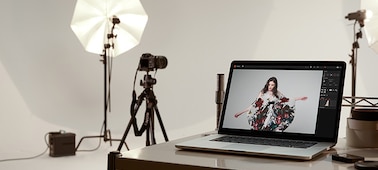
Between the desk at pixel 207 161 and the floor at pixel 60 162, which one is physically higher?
the desk at pixel 207 161

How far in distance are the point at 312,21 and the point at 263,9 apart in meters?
0.42

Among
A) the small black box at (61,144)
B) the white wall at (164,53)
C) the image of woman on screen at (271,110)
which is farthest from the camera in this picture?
the white wall at (164,53)

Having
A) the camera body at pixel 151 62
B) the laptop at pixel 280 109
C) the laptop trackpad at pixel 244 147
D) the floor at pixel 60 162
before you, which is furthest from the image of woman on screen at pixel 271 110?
the floor at pixel 60 162

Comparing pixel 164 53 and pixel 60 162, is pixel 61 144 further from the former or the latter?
pixel 164 53

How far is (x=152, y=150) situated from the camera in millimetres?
1002

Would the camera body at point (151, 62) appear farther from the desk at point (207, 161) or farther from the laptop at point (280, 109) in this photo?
the desk at point (207, 161)

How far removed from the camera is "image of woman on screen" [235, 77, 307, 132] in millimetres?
1073

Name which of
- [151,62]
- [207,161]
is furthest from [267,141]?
[151,62]

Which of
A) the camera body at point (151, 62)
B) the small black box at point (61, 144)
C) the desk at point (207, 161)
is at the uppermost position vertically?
the camera body at point (151, 62)

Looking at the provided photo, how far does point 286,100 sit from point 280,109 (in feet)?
0.08

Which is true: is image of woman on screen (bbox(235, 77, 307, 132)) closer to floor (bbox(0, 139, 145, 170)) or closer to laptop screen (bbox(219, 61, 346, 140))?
laptop screen (bbox(219, 61, 346, 140))

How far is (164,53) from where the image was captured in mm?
4285

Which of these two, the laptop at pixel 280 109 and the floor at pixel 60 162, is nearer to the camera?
the laptop at pixel 280 109

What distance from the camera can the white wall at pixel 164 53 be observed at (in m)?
3.71
